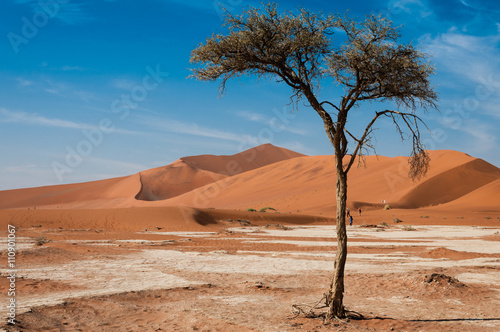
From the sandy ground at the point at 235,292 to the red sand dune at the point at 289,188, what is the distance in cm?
3131

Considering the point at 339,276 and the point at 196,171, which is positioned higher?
the point at 196,171

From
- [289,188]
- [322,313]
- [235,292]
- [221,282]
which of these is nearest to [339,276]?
[322,313]

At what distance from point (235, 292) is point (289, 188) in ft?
234

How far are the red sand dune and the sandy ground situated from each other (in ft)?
103

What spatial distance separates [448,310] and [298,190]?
69.6m

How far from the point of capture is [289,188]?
81.2 meters

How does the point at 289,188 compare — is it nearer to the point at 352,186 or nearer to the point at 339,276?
the point at 352,186

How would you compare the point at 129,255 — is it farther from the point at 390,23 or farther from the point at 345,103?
the point at 390,23

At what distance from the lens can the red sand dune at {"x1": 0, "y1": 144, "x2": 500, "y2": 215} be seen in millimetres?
61406

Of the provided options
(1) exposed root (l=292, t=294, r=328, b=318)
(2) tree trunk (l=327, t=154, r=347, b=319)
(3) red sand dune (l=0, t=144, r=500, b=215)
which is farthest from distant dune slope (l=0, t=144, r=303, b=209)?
(2) tree trunk (l=327, t=154, r=347, b=319)

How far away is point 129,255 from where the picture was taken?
17.5m

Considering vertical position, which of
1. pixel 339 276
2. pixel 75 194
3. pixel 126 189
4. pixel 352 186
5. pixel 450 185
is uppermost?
pixel 126 189

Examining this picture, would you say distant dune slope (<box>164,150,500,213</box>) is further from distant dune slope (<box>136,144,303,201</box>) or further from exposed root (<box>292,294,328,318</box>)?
exposed root (<box>292,294,328,318</box>)

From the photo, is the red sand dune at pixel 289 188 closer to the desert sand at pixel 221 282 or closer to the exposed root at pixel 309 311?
the desert sand at pixel 221 282
